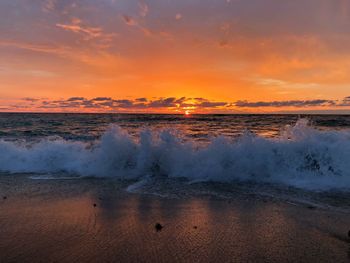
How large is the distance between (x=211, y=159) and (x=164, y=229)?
165 inches

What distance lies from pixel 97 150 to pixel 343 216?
22.5ft

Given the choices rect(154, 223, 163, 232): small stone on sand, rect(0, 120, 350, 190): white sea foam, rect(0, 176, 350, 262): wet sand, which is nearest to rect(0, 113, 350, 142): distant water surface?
rect(0, 120, 350, 190): white sea foam

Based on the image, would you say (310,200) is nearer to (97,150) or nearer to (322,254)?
(322,254)

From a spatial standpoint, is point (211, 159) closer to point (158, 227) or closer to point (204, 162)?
point (204, 162)

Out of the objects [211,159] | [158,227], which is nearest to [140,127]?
[211,159]

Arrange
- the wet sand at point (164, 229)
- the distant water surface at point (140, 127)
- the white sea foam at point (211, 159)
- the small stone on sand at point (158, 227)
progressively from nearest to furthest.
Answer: the wet sand at point (164, 229)
the small stone on sand at point (158, 227)
the white sea foam at point (211, 159)
the distant water surface at point (140, 127)

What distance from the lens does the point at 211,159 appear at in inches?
313

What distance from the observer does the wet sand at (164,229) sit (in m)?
3.26

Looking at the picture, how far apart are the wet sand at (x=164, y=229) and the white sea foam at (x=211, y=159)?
2.10m

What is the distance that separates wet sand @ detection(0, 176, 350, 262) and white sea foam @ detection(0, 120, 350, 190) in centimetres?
210

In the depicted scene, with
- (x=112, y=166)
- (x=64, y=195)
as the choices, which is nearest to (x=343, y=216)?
(x=64, y=195)

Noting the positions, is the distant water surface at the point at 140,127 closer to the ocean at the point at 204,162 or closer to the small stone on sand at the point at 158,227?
the ocean at the point at 204,162

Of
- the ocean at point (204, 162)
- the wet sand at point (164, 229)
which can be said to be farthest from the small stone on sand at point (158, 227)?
the ocean at point (204, 162)

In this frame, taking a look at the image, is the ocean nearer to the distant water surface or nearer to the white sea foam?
the white sea foam
